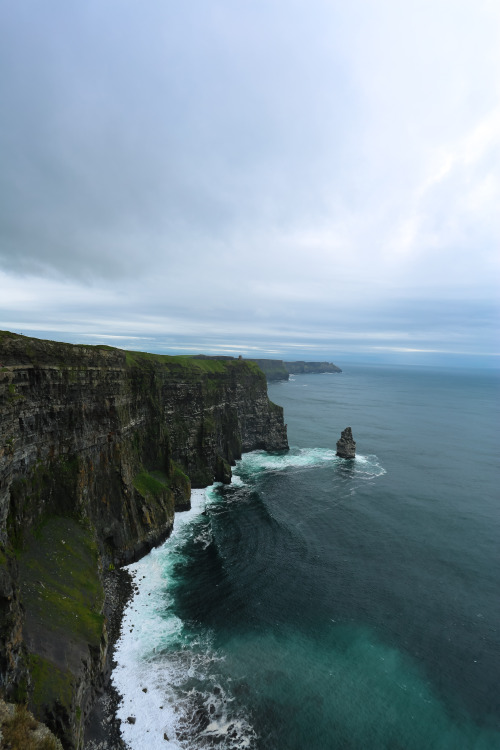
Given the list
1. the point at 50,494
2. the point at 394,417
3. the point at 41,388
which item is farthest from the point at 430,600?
the point at 394,417

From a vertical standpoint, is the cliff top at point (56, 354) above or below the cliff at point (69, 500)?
above

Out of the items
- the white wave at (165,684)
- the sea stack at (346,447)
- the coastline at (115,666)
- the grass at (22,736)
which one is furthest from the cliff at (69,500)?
the sea stack at (346,447)

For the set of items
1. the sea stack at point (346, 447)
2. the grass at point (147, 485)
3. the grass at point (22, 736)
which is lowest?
the sea stack at point (346, 447)

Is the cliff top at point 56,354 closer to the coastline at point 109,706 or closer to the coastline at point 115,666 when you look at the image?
the coastline at point 115,666

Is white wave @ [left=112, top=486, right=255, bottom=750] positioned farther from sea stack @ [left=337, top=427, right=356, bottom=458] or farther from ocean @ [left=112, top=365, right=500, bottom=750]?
sea stack @ [left=337, top=427, right=356, bottom=458]

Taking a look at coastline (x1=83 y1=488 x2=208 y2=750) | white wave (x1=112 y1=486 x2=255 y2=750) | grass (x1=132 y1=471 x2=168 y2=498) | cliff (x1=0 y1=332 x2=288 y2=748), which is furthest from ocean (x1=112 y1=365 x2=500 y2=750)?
grass (x1=132 y1=471 x2=168 y2=498)

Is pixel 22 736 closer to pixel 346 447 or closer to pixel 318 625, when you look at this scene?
pixel 318 625

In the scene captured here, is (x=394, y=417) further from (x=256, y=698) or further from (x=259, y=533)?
(x=256, y=698)
